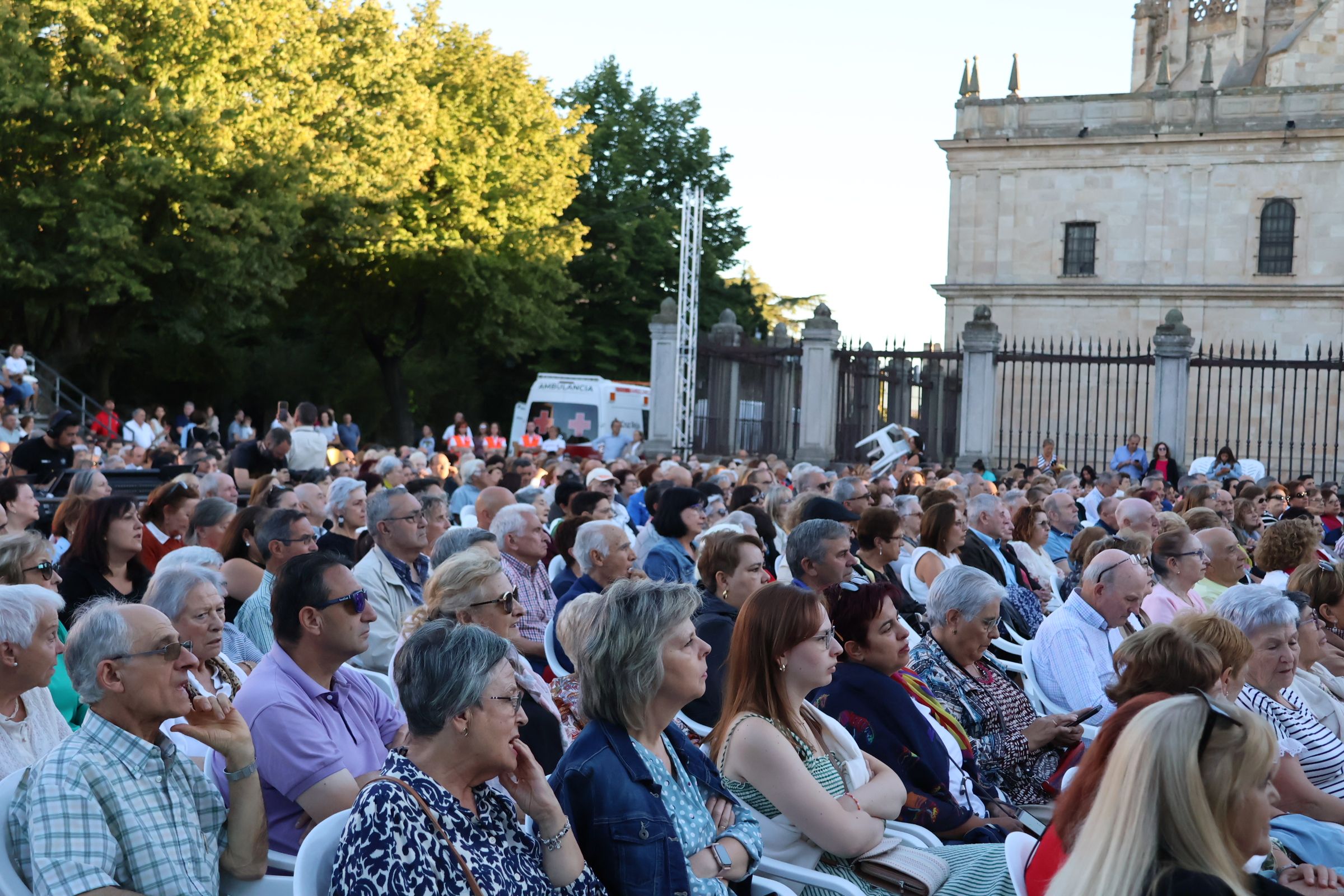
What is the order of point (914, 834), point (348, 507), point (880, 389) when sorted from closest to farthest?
point (914, 834), point (348, 507), point (880, 389)

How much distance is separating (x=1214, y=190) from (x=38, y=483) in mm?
30052

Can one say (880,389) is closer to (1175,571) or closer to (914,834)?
(1175,571)

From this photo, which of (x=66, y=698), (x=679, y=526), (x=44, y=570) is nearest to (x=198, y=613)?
(x=66, y=698)

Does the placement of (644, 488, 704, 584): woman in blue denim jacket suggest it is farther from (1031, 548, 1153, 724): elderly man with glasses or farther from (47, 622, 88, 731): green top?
(47, 622, 88, 731): green top

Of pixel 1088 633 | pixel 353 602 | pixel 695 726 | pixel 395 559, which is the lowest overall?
pixel 695 726

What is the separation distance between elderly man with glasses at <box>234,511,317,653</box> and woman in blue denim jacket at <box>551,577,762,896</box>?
2714 mm

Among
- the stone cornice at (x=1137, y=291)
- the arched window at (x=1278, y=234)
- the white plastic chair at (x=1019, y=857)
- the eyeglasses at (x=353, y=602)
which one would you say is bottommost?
the white plastic chair at (x=1019, y=857)

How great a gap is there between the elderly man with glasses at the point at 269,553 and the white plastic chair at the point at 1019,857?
3.65 metres

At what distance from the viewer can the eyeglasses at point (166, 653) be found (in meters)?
3.66

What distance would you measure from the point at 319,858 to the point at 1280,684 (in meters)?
4.13

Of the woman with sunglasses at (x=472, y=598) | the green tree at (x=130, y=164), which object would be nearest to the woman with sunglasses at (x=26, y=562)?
the woman with sunglasses at (x=472, y=598)

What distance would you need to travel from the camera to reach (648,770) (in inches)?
151

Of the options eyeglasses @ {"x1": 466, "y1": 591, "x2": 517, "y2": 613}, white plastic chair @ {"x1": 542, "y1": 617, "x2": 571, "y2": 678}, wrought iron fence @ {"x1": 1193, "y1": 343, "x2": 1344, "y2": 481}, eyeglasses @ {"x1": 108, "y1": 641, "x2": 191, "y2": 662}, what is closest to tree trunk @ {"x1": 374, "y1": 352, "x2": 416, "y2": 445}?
wrought iron fence @ {"x1": 1193, "y1": 343, "x2": 1344, "y2": 481}

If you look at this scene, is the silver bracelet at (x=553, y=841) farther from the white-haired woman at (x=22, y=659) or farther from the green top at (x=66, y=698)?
the green top at (x=66, y=698)
